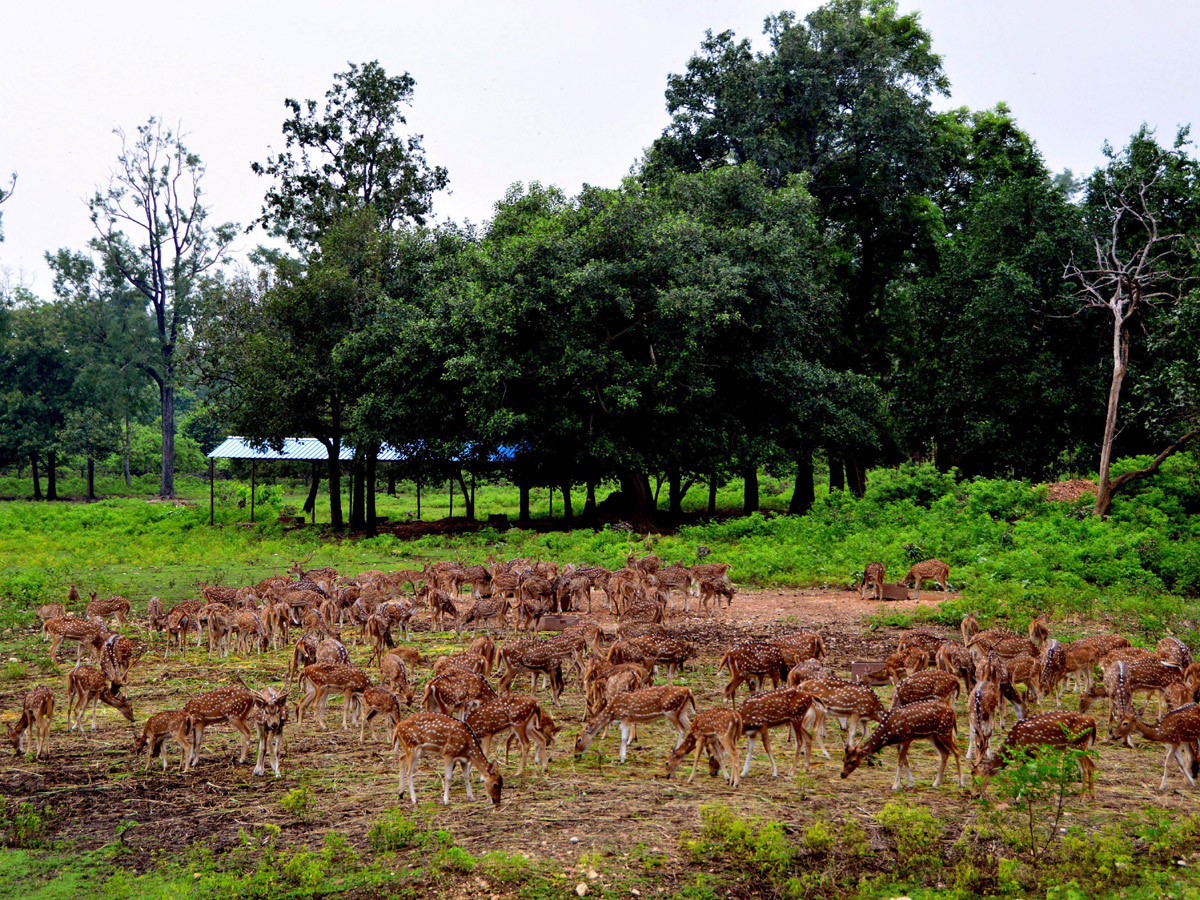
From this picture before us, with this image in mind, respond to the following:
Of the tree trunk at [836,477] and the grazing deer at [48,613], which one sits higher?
the tree trunk at [836,477]

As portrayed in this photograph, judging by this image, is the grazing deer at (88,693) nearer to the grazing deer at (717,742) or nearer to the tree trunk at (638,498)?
the grazing deer at (717,742)

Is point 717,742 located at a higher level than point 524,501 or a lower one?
lower

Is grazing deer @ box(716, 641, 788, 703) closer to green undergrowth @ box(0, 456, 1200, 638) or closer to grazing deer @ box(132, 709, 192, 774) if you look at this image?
grazing deer @ box(132, 709, 192, 774)

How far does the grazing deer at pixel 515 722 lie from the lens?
8.50 metres

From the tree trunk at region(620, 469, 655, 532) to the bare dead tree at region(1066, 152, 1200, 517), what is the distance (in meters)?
14.6

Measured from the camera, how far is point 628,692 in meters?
9.22

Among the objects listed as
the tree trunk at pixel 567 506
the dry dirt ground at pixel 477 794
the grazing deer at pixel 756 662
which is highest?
the tree trunk at pixel 567 506

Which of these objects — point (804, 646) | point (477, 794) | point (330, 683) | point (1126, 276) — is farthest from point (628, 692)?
point (1126, 276)

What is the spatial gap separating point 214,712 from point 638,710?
4.13 meters

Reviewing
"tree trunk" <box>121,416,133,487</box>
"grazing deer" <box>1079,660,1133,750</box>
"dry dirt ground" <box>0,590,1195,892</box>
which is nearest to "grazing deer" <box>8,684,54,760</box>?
"dry dirt ground" <box>0,590,1195,892</box>

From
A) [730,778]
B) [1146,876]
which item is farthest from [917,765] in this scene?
[1146,876]

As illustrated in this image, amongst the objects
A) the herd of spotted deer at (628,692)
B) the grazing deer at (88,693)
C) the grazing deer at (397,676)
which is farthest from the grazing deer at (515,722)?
the grazing deer at (88,693)

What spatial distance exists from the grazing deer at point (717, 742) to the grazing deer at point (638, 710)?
515mm

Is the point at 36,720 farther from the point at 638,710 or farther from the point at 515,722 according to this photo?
the point at 638,710
